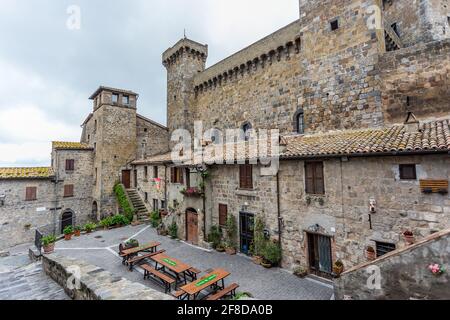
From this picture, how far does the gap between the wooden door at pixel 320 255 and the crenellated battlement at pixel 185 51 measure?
2293cm

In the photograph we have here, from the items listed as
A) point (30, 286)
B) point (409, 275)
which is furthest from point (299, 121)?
point (30, 286)

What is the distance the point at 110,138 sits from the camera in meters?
23.6

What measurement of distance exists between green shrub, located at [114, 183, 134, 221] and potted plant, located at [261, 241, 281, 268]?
14.1m

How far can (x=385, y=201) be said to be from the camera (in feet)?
27.5

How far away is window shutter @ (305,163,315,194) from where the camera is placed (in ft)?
33.8

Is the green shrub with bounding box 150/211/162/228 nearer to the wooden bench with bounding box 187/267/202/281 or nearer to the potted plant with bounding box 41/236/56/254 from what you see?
the potted plant with bounding box 41/236/56/254

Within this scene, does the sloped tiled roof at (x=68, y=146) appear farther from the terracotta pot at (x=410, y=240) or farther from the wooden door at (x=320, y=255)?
the terracotta pot at (x=410, y=240)

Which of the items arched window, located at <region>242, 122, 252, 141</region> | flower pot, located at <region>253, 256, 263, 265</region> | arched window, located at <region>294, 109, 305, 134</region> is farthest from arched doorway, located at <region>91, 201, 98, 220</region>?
arched window, located at <region>294, 109, 305, 134</region>

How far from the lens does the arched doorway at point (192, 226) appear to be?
15.1 meters

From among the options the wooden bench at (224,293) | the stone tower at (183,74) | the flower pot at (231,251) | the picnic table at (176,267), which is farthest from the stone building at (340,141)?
the stone tower at (183,74)

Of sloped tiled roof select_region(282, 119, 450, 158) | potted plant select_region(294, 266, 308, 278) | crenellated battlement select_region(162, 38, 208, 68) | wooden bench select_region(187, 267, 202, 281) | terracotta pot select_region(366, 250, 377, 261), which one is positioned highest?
crenellated battlement select_region(162, 38, 208, 68)

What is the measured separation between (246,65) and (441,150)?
50.0 feet

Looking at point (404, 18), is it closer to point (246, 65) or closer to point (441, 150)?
point (246, 65)

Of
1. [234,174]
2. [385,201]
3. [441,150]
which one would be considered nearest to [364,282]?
[385,201]
